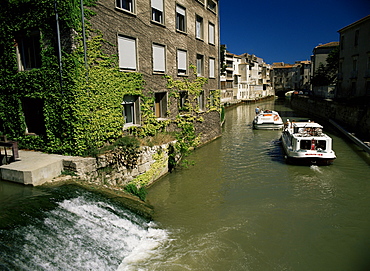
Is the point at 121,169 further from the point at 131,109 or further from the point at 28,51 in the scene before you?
the point at 28,51

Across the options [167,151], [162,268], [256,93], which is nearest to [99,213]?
[162,268]

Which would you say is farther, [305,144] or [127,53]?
[305,144]

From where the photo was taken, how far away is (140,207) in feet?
31.8

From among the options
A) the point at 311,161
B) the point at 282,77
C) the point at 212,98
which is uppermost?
the point at 282,77

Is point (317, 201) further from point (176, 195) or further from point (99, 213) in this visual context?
point (99, 213)

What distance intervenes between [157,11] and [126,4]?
2.56m

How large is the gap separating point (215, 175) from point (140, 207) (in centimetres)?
567

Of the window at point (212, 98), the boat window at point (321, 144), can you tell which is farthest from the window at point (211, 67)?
the boat window at point (321, 144)

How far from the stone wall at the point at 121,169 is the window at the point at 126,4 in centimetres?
667

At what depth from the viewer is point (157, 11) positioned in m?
15.2

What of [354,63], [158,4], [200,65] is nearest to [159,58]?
[158,4]

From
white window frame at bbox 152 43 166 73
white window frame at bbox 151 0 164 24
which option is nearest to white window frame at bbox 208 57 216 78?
white window frame at bbox 152 43 166 73

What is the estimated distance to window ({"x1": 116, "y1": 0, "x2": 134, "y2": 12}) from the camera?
41.5 ft

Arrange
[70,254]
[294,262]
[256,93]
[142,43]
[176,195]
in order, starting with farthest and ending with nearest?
[256,93] → [142,43] → [176,195] → [294,262] → [70,254]
